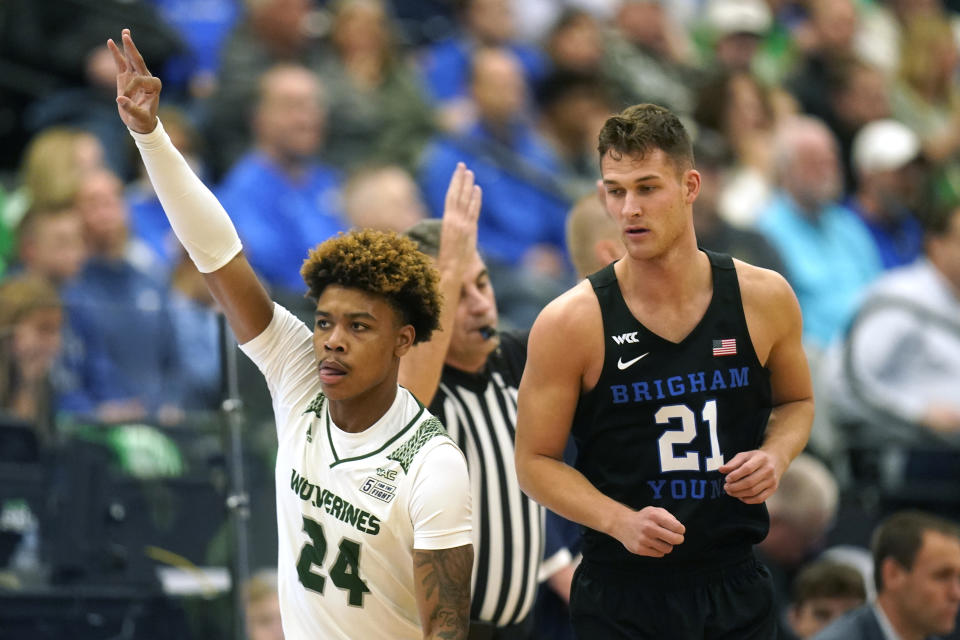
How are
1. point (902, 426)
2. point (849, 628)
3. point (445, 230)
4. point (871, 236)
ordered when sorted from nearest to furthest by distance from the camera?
point (445, 230) → point (849, 628) → point (902, 426) → point (871, 236)

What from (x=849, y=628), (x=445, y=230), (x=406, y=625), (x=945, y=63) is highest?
(x=945, y=63)

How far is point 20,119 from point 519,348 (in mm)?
5357

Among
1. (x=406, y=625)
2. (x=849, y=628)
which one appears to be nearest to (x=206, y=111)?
(x=849, y=628)

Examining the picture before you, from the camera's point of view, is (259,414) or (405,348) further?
(259,414)

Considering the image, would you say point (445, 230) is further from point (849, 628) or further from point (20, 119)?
point (20, 119)

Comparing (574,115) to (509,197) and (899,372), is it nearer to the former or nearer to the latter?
(509,197)

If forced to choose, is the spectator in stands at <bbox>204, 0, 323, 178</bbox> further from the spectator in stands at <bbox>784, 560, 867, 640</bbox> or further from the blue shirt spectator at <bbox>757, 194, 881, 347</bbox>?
the spectator in stands at <bbox>784, 560, 867, 640</bbox>

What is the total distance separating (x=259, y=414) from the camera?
6.36 metres

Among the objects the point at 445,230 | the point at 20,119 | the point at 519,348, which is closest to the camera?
the point at 445,230

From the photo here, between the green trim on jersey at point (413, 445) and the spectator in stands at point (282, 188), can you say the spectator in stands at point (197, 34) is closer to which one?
the spectator in stands at point (282, 188)

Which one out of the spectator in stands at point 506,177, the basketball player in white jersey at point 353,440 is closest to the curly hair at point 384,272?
the basketball player in white jersey at point 353,440

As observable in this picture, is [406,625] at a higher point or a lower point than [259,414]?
lower

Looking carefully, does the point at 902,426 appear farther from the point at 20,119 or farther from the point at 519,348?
the point at 20,119

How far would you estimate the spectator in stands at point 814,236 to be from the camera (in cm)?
980
